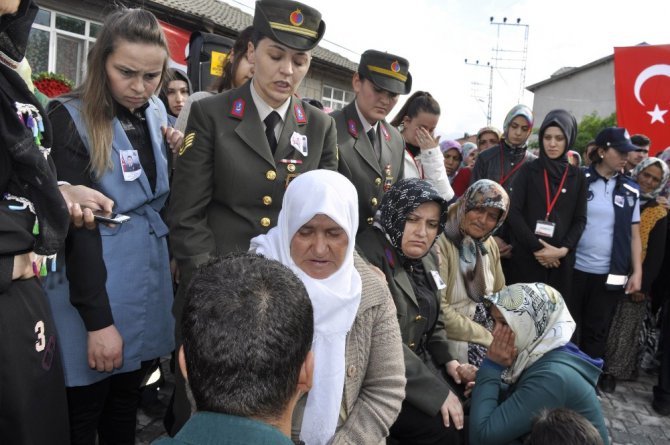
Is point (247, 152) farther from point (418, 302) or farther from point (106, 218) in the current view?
point (418, 302)

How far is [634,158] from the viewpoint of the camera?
6445 millimetres

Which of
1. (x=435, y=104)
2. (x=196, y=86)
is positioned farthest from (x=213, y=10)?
(x=435, y=104)

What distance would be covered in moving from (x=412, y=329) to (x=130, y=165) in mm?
1669

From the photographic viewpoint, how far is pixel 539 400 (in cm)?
237

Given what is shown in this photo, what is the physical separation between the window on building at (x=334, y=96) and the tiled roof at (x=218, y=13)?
1.38m

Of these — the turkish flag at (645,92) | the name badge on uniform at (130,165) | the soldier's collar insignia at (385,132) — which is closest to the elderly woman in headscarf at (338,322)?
the name badge on uniform at (130,165)

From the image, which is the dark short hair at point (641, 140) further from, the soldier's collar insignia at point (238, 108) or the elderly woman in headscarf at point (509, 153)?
the soldier's collar insignia at point (238, 108)

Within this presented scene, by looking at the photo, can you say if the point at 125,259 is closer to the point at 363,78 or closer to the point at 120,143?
the point at 120,143

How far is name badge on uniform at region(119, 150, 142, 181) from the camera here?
2.20 metres

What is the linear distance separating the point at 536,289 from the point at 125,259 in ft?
6.71

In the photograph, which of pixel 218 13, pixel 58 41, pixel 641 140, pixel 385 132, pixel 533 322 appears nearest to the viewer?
pixel 533 322

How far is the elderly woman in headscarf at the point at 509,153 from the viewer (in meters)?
5.26

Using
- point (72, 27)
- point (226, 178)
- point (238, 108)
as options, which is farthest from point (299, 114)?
point (72, 27)

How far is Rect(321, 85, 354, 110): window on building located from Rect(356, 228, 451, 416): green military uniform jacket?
62.4ft
